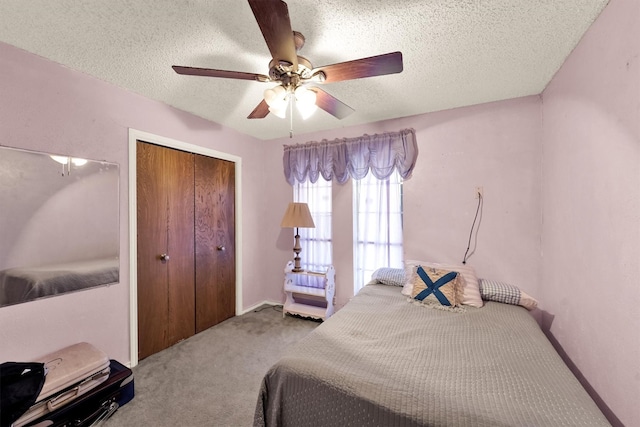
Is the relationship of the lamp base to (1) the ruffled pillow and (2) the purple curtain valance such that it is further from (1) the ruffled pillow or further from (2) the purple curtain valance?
(1) the ruffled pillow

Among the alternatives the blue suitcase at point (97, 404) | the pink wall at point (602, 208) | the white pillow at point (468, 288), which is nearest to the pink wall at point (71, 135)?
the blue suitcase at point (97, 404)

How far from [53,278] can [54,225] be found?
0.37m

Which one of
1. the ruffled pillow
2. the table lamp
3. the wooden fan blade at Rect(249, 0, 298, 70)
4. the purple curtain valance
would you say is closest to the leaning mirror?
the table lamp

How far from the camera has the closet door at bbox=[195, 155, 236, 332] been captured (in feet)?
9.11

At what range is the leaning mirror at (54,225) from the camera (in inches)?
61.9

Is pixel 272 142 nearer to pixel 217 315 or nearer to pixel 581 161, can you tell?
pixel 217 315

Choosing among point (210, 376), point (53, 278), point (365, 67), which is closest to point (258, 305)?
point (210, 376)

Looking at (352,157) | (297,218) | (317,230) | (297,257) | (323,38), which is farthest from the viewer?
(317,230)

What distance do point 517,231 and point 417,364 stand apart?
6.13 feet

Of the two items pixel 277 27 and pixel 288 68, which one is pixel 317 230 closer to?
pixel 288 68

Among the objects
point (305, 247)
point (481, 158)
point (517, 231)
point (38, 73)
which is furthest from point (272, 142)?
point (517, 231)

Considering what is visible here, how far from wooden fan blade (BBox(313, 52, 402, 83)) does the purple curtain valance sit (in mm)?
1488

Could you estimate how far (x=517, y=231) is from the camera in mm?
2346

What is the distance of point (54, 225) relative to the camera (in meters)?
1.75
